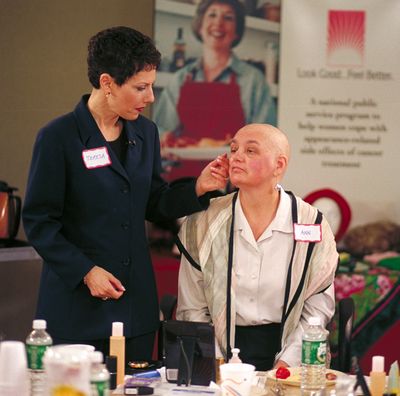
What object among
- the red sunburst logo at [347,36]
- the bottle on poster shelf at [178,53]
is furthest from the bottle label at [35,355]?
the red sunburst logo at [347,36]

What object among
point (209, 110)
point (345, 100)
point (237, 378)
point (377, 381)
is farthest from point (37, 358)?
point (345, 100)

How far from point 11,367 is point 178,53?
11.3 feet

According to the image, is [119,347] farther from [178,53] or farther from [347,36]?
[347,36]

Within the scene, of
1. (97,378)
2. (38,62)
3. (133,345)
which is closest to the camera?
(97,378)

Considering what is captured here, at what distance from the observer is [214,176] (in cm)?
→ 347

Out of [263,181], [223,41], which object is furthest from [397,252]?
[263,181]

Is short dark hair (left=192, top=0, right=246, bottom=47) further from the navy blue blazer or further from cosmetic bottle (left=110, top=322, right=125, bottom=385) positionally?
cosmetic bottle (left=110, top=322, right=125, bottom=385)

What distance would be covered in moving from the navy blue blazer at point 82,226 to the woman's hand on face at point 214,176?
0.23 meters

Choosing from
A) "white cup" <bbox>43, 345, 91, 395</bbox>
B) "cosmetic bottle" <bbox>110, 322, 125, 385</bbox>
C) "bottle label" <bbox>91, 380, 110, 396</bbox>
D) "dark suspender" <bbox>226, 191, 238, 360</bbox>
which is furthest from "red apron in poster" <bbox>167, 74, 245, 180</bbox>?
"white cup" <bbox>43, 345, 91, 395</bbox>

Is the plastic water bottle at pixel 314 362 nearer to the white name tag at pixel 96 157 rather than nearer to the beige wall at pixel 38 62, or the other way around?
the white name tag at pixel 96 157

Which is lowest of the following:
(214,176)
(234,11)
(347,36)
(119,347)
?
(119,347)

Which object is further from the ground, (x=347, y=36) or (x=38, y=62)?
(x=347, y=36)

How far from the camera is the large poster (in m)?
5.48

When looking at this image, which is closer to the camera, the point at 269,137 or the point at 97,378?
the point at 97,378
